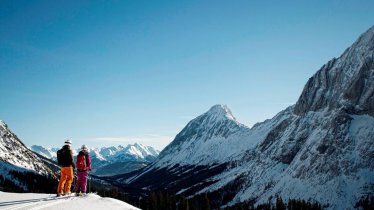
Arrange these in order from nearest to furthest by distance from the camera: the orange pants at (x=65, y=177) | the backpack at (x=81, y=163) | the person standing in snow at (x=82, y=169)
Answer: the orange pants at (x=65, y=177), the person standing in snow at (x=82, y=169), the backpack at (x=81, y=163)

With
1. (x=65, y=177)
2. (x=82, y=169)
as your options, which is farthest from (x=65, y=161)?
(x=82, y=169)

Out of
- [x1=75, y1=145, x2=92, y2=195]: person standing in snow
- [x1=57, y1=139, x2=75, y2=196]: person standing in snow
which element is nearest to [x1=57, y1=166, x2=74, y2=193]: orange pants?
[x1=57, y1=139, x2=75, y2=196]: person standing in snow

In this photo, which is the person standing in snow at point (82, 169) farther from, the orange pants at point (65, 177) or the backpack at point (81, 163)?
the orange pants at point (65, 177)

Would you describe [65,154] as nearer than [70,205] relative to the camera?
→ No

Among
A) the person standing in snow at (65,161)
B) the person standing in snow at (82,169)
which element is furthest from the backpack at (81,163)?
the person standing in snow at (65,161)

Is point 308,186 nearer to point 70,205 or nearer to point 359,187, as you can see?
point 359,187

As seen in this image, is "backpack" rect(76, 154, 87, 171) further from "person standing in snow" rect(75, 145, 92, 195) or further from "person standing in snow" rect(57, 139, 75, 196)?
"person standing in snow" rect(57, 139, 75, 196)

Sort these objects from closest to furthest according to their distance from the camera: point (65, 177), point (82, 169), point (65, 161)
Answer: point (65, 161) < point (65, 177) < point (82, 169)

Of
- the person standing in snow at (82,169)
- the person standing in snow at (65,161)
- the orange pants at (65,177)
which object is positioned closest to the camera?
the orange pants at (65,177)

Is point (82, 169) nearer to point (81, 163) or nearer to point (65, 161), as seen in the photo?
point (81, 163)

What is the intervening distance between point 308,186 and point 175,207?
73.9 m

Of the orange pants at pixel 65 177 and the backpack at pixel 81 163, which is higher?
the backpack at pixel 81 163

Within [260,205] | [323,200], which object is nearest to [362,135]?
[323,200]

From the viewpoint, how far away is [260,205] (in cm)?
19850
